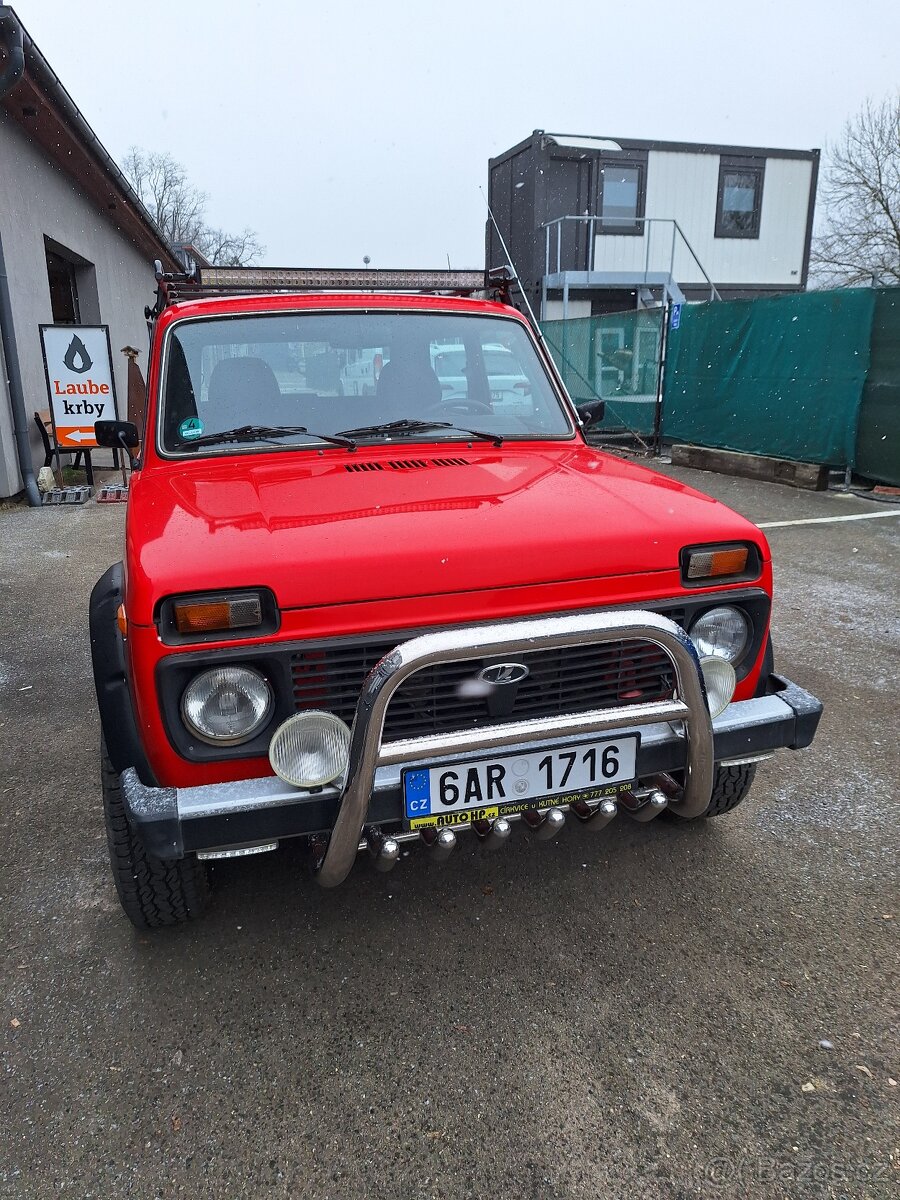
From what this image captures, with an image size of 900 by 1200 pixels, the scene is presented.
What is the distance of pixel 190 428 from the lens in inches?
119

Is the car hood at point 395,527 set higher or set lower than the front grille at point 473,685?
higher

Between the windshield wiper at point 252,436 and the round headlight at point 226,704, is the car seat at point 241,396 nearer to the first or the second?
the windshield wiper at point 252,436

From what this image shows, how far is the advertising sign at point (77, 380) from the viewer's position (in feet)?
33.2

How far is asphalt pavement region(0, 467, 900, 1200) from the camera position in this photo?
1.86m

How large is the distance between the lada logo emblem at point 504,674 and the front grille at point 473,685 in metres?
0.02

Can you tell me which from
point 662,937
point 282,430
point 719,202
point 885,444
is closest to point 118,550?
point 282,430

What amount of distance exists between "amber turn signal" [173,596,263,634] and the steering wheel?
4.89ft

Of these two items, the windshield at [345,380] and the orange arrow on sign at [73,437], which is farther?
the orange arrow on sign at [73,437]

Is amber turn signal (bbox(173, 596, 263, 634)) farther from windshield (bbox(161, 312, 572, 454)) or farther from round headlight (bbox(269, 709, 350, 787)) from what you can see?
windshield (bbox(161, 312, 572, 454))

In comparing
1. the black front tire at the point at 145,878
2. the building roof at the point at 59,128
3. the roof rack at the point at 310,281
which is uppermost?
the building roof at the point at 59,128

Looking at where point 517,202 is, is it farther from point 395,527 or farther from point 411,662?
point 411,662

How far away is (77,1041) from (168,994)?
252mm

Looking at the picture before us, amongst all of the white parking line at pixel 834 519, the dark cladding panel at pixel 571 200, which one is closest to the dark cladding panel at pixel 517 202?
the dark cladding panel at pixel 571 200

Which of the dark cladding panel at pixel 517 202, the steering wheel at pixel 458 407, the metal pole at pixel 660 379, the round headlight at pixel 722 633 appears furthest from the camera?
the dark cladding panel at pixel 517 202
